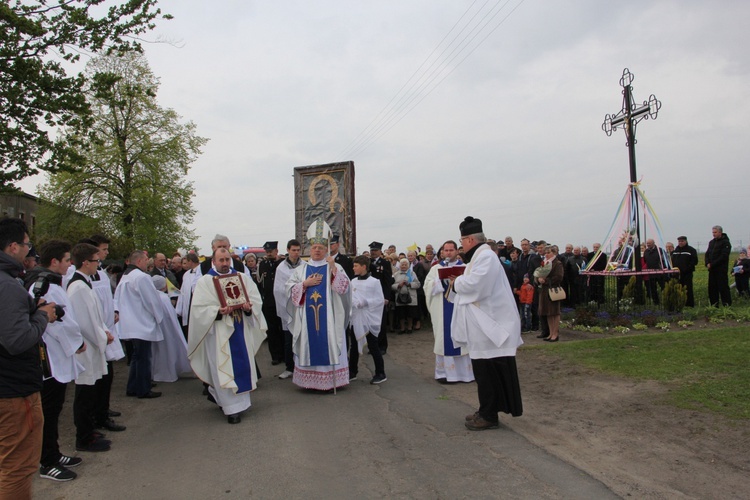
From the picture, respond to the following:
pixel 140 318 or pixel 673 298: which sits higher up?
pixel 140 318

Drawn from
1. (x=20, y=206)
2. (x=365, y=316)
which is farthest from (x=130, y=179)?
(x=20, y=206)

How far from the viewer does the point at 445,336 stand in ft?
25.1

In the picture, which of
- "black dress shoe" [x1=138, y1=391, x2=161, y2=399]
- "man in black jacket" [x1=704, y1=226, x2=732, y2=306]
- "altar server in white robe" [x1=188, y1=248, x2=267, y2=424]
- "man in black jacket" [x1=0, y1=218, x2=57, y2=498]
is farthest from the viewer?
"man in black jacket" [x1=704, y1=226, x2=732, y2=306]

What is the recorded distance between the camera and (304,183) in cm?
1247

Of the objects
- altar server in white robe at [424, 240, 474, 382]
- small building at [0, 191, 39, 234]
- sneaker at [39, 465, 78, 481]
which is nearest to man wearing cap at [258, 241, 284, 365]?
altar server in white robe at [424, 240, 474, 382]

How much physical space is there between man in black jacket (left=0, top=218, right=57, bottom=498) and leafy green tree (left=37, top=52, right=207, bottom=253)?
27.6 meters

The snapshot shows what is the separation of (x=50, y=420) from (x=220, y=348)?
1.88m

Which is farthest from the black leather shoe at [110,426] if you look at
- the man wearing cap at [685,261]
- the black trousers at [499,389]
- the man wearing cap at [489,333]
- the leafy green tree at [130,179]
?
the leafy green tree at [130,179]

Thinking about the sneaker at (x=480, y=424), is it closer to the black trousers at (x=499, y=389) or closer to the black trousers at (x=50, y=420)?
the black trousers at (x=499, y=389)

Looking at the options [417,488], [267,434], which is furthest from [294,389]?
[417,488]

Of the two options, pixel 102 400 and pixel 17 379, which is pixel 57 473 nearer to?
pixel 102 400

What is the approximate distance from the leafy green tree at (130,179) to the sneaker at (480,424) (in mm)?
27319

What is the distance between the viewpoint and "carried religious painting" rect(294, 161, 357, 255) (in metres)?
12.1

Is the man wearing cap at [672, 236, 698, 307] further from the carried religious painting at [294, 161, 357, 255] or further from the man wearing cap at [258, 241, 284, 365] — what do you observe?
the man wearing cap at [258, 241, 284, 365]
